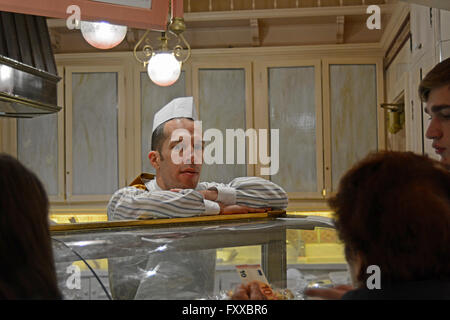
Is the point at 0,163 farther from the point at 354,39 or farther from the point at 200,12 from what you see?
the point at 354,39

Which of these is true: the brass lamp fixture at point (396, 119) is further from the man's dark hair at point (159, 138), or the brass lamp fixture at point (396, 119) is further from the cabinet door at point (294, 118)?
the man's dark hair at point (159, 138)

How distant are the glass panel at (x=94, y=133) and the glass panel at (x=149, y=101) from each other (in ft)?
0.71

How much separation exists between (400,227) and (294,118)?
10.9 ft

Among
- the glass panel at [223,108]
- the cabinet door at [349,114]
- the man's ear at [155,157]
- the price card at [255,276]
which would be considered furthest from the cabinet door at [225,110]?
the price card at [255,276]

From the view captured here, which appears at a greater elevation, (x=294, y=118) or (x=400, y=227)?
(x=294, y=118)

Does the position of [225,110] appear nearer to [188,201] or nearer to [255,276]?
[188,201]

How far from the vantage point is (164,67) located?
7.64ft

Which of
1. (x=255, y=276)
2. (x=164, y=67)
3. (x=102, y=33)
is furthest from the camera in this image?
(x=164, y=67)

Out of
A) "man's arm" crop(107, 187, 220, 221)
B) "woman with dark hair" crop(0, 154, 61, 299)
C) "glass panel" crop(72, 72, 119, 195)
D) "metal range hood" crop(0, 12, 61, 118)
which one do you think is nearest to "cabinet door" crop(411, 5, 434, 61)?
"man's arm" crop(107, 187, 220, 221)

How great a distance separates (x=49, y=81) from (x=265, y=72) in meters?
2.45

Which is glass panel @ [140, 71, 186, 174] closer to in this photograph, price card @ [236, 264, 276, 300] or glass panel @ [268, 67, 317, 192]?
glass panel @ [268, 67, 317, 192]

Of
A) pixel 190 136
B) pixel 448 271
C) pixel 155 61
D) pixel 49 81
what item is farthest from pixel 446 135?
pixel 155 61

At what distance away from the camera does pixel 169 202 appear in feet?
3.87

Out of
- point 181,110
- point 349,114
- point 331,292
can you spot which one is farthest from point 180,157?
point 349,114
